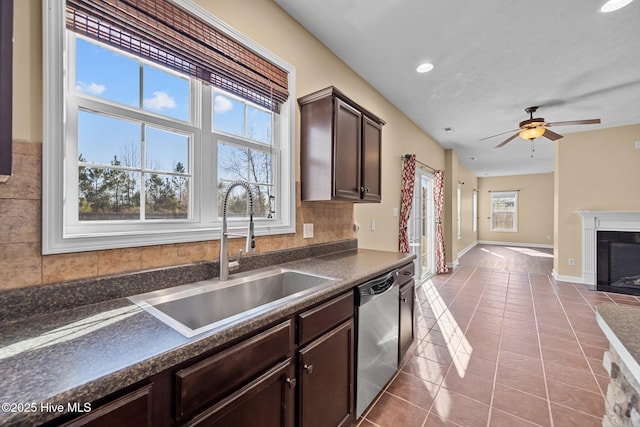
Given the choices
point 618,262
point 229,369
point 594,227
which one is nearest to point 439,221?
point 594,227

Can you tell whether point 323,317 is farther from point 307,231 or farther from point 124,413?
point 307,231

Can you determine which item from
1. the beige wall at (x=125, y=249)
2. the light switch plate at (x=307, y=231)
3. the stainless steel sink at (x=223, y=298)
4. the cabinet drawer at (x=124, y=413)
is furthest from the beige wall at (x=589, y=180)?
the cabinet drawer at (x=124, y=413)

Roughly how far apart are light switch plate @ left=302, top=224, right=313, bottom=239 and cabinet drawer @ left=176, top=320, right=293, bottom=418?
1116 millimetres

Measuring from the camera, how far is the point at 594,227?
4.50 meters

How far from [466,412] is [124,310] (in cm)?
208

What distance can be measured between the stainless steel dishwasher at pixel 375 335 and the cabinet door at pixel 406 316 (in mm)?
89

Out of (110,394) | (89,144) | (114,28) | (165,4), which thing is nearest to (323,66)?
(165,4)

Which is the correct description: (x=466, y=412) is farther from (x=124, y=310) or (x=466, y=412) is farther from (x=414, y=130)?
(x=414, y=130)

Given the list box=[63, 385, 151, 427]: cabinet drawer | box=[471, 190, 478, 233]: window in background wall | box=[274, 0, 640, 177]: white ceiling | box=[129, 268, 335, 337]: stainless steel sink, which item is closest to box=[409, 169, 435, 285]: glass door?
box=[274, 0, 640, 177]: white ceiling

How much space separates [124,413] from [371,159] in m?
2.30

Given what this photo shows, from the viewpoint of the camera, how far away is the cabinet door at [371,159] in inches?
93.2

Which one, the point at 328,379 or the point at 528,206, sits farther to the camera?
the point at 528,206

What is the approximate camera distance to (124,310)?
1.03 m

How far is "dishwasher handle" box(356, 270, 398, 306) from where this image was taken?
5.22 feet
